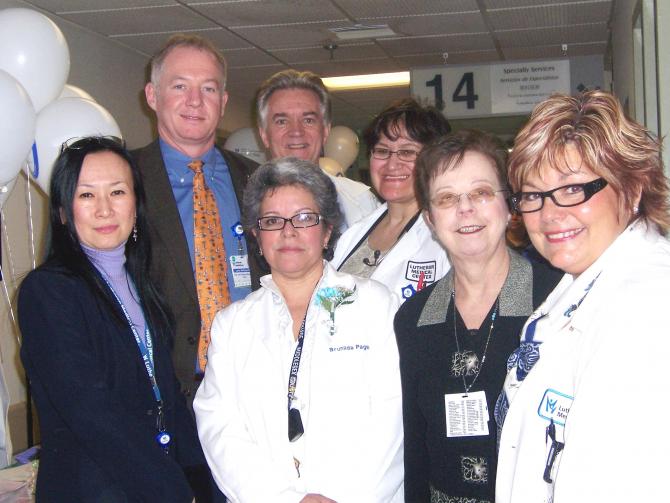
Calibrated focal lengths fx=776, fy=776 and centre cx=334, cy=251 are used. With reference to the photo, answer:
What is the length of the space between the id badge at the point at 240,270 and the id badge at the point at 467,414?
3.32 feet

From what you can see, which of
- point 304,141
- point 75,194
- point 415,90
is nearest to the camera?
point 75,194

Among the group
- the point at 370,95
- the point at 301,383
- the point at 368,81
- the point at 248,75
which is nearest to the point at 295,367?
the point at 301,383

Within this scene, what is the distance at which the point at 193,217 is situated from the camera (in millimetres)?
2854

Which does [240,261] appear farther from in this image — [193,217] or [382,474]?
[382,474]

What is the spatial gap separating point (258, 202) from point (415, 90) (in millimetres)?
6042

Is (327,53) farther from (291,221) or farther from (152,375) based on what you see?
(152,375)

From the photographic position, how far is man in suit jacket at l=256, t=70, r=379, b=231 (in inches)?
135

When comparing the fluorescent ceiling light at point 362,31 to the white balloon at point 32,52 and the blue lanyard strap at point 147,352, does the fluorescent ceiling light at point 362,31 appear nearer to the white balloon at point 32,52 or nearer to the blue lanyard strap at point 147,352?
the white balloon at point 32,52

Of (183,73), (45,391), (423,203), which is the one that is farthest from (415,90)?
(45,391)

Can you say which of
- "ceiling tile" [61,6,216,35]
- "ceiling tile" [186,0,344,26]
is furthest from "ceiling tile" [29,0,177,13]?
"ceiling tile" [186,0,344,26]

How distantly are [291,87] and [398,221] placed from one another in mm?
887

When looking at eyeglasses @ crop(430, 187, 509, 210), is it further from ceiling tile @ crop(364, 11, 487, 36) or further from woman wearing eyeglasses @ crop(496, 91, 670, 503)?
ceiling tile @ crop(364, 11, 487, 36)

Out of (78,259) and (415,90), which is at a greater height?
(415,90)

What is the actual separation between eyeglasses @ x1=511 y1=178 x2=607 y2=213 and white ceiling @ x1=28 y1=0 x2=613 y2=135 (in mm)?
4588
